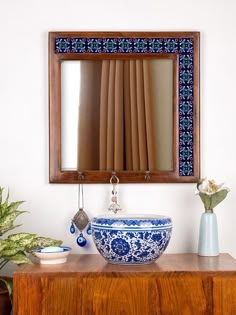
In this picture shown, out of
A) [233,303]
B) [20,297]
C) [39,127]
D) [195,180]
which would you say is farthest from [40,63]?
[233,303]

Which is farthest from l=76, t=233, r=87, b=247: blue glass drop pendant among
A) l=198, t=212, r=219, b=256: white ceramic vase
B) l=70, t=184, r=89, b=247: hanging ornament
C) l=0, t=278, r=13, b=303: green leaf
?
l=198, t=212, r=219, b=256: white ceramic vase

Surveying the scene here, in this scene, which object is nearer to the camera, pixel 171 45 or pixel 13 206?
pixel 13 206

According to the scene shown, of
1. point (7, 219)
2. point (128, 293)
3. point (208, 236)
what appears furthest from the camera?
point (208, 236)

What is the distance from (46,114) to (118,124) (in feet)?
1.05

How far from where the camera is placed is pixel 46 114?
2.57 m

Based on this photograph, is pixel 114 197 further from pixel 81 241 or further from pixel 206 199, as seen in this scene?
pixel 206 199

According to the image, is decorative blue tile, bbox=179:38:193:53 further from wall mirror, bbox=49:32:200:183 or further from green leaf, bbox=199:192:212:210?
green leaf, bbox=199:192:212:210

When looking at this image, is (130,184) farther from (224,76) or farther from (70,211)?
(224,76)

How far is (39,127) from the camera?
2.57 m

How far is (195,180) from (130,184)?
283 millimetres

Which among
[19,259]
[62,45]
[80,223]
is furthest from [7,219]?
[62,45]

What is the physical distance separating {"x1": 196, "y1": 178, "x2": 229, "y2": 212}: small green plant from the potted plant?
2.03 feet

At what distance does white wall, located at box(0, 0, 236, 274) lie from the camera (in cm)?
257

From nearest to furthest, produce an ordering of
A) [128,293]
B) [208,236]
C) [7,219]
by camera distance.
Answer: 1. [128,293]
2. [7,219]
3. [208,236]
